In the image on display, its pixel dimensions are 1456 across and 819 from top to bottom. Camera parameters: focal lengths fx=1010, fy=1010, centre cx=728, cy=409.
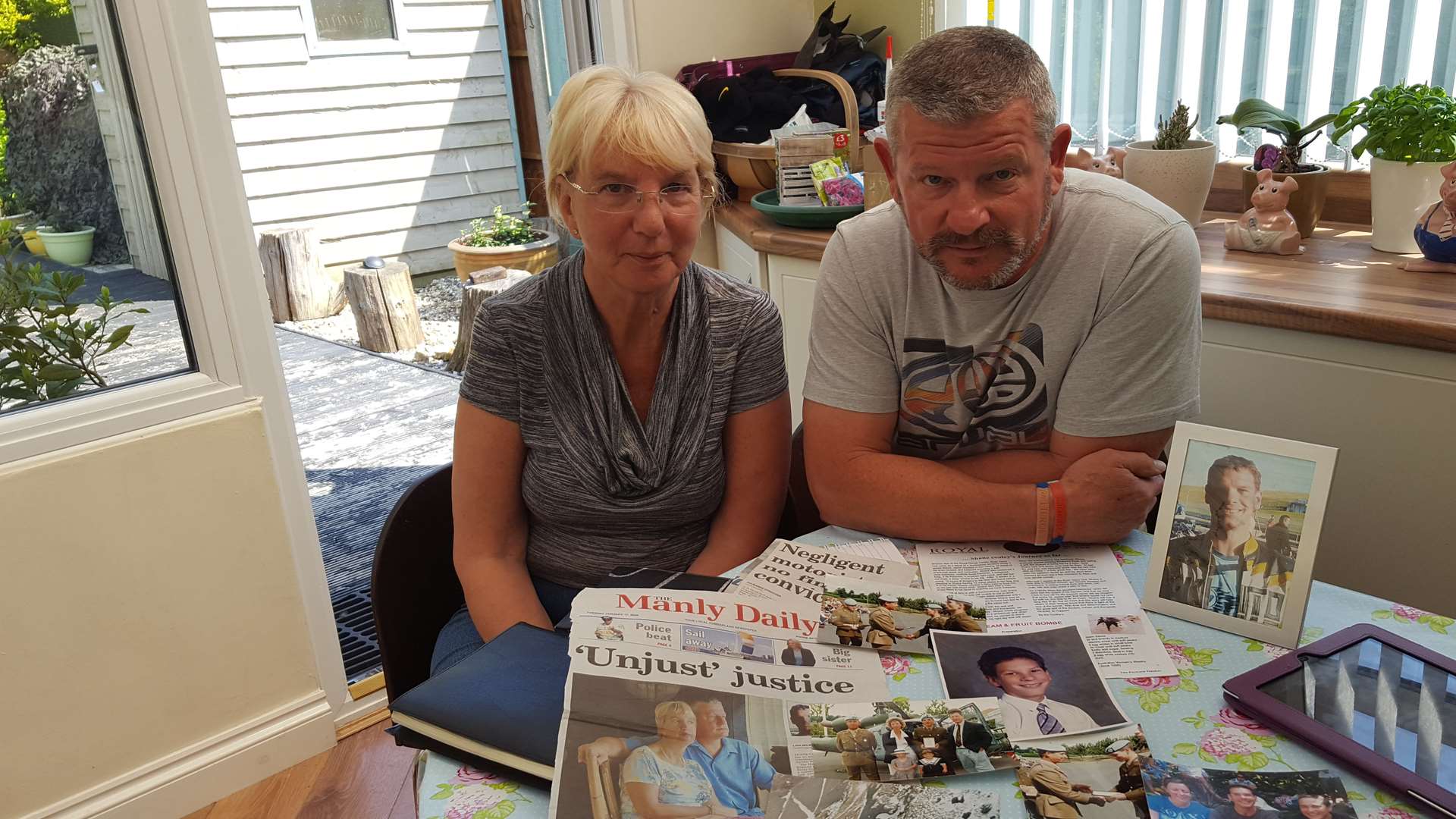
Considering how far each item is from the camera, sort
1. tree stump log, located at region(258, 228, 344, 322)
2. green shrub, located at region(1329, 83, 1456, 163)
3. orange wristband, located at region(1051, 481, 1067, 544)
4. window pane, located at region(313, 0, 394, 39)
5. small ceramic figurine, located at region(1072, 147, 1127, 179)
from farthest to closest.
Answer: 1. window pane, located at region(313, 0, 394, 39)
2. tree stump log, located at region(258, 228, 344, 322)
3. small ceramic figurine, located at region(1072, 147, 1127, 179)
4. green shrub, located at region(1329, 83, 1456, 163)
5. orange wristband, located at region(1051, 481, 1067, 544)

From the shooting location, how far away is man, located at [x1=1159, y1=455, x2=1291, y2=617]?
38.6 inches

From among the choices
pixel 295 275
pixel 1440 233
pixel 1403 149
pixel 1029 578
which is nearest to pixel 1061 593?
pixel 1029 578

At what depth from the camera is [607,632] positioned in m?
0.92

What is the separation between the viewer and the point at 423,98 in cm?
569

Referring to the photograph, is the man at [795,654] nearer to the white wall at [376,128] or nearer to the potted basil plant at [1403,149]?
the potted basil plant at [1403,149]

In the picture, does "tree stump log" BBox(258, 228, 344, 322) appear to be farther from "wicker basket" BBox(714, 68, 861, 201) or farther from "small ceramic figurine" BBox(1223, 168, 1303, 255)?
"small ceramic figurine" BBox(1223, 168, 1303, 255)

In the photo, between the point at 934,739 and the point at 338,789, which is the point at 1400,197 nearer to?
the point at 934,739

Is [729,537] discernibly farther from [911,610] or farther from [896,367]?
[911,610]

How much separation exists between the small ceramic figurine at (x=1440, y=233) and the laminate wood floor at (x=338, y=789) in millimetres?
2167

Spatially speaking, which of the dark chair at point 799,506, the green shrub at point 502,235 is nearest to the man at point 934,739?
the dark chair at point 799,506

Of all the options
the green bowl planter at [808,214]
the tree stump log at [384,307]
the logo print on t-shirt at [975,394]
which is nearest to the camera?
the logo print on t-shirt at [975,394]

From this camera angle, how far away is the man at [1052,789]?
0.76 meters

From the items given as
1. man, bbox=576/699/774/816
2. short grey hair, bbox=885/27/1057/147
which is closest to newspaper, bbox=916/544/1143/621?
man, bbox=576/699/774/816

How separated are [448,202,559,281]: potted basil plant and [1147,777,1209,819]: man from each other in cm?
451
